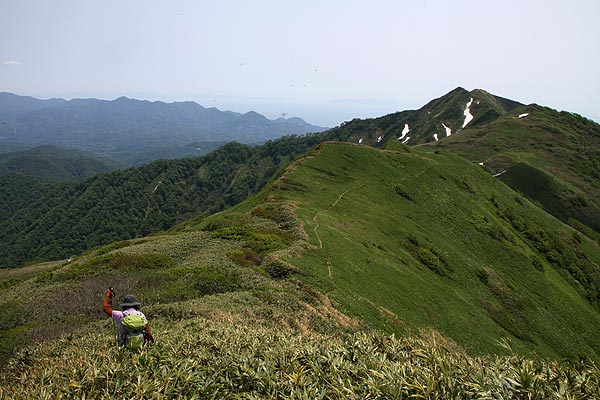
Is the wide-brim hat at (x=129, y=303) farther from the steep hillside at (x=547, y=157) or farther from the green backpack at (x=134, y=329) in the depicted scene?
the steep hillside at (x=547, y=157)

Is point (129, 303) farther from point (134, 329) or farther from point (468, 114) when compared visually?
point (468, 114)

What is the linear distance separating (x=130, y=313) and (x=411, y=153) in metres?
67.6

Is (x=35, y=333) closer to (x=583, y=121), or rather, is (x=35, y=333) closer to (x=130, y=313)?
(x=130, y=313)

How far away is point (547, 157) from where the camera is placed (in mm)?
98438

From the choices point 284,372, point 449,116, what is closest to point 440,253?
point 284,372

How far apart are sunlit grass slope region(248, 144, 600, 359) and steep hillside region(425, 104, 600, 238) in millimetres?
13364

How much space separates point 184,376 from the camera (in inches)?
380

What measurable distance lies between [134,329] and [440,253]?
120 feet

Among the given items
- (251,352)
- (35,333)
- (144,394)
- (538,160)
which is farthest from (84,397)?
(538,160)

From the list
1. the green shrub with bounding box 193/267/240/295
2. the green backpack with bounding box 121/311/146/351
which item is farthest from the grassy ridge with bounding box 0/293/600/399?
the green shrub with bounding box 193/267/240/295

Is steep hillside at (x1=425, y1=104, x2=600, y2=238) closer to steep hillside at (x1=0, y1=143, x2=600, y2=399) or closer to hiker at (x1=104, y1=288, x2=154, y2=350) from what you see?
steep hillside at (x1=0, y1=143, x2=600, y2=399)

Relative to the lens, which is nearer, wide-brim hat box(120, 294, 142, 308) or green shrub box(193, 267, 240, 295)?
wide-brim hat box(120, 294, 142, 308)

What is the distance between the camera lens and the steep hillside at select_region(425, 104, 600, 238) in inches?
3091

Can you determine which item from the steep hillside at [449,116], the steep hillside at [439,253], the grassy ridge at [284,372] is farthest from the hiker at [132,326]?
the steep hillside at [449,116]
